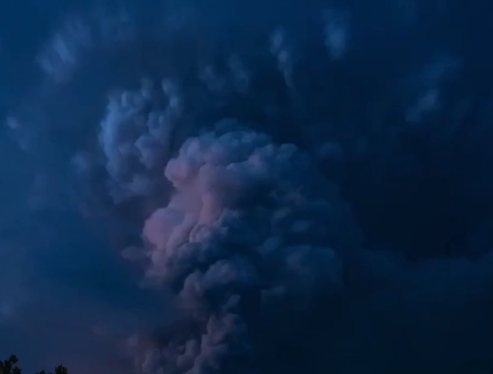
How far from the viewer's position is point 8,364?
3847 centimetres

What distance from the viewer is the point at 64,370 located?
3862 cm

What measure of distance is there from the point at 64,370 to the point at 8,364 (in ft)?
10.9
